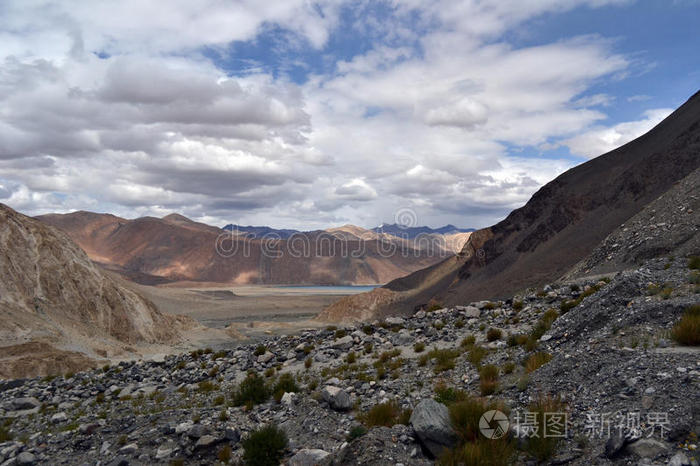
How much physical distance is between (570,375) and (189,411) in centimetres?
918

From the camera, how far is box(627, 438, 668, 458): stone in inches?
189

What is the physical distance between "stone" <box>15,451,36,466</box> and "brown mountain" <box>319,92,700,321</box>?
1545 inches

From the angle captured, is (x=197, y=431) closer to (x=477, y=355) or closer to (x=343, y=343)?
(x=477, y=355)

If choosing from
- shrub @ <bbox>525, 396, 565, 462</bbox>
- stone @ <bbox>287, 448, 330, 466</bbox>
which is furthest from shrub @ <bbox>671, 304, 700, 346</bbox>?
stone @ <bbox>287, 448, 330, 466</bbox>

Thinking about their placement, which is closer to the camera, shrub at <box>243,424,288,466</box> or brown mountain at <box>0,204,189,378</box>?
shrub at <box>243,424,288,466</box>

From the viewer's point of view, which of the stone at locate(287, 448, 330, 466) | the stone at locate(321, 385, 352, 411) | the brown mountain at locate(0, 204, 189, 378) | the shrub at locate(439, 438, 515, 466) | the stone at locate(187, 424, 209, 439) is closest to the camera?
the shrub at locate(439, 438, 515, 466)

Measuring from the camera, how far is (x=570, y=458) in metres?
5.41

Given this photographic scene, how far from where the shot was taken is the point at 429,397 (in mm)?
8695

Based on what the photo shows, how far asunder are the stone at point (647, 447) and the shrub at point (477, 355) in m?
5.17

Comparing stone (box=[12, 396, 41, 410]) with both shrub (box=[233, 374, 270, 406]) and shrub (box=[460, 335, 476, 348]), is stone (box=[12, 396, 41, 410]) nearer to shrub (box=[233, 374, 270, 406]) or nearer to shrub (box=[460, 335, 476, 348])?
shrub (box=[233, 374, 270, 406])

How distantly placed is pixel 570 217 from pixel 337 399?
55.5 m

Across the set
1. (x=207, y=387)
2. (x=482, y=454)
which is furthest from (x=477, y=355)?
(x=207, y=387)

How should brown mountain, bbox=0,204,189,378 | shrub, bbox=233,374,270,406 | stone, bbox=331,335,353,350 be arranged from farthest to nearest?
brown mountain, bbox=0,204,189,378 < stone, bbox=331,335,353,350 < shrub, bbox=233,374,270,406

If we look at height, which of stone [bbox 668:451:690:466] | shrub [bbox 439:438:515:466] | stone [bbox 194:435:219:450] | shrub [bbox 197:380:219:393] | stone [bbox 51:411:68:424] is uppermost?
stone [bbox 668:451:690:466]
